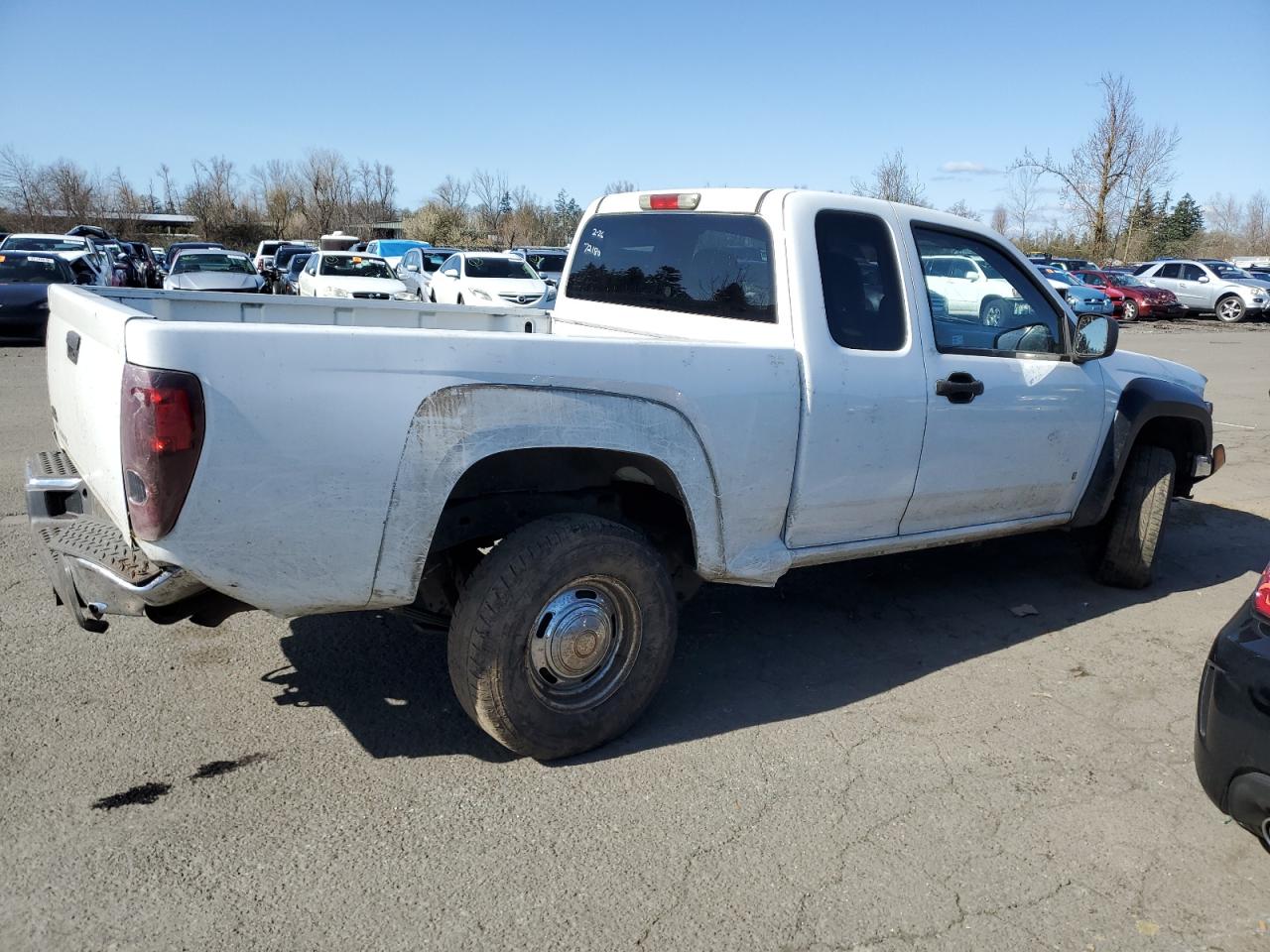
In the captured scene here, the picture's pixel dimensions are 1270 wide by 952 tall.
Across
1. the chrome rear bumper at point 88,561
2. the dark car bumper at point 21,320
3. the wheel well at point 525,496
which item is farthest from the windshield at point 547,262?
the chrome rear bumper at point 88,561

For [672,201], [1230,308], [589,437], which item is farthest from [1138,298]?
[589,437]

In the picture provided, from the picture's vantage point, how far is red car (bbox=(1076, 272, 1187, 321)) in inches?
1228

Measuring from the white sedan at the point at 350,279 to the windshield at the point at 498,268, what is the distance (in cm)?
174

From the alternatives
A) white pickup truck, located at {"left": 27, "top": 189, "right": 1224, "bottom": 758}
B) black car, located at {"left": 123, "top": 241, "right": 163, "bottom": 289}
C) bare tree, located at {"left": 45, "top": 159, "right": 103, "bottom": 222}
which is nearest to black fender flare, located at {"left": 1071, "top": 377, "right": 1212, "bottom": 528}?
white pickup truck, located at {"left": 27, "top": 189, "right": 1224, "bottom": 758}

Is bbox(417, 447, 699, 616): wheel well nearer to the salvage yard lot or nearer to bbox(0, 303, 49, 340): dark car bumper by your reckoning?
the salvage yard lot

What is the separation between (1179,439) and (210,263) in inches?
866

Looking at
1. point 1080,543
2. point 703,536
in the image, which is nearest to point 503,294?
point 1080,543

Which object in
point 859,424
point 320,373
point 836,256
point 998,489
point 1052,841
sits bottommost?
point 1052,841

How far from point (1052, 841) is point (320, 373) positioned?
274 centimetres

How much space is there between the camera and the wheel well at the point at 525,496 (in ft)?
11.3

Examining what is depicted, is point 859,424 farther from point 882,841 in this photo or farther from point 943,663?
point 882,841

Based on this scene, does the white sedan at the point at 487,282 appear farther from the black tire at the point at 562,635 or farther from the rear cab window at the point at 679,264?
the black tire at the point at 562,635

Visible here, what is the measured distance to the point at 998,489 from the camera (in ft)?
15.5

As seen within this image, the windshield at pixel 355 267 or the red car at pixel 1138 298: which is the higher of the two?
the windshield at pixel 355 267
